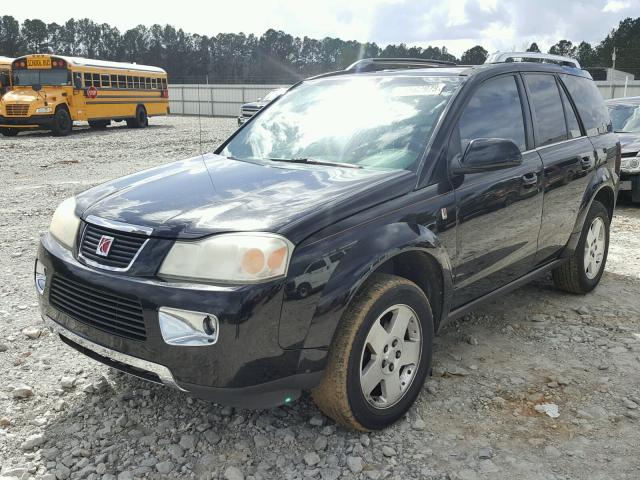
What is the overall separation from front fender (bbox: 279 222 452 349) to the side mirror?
0.66m

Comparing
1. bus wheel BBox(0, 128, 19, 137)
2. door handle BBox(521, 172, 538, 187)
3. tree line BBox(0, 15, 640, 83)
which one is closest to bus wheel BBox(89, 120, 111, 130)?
bus wheel BBox(0, 128, 19, 137)

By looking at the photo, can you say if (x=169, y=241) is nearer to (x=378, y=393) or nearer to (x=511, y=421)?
(x=378, y=393)

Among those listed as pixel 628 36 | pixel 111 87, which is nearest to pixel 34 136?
pixel 111 87

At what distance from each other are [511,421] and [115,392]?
2110 mm

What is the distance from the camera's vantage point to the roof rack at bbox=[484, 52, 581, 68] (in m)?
4.16

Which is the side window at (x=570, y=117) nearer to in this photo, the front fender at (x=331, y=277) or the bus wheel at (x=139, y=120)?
the front fender at (x=331, y=277)

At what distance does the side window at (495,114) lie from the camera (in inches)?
140

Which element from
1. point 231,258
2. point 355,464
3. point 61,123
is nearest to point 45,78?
point 61,123

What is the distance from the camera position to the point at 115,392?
3.35 metres

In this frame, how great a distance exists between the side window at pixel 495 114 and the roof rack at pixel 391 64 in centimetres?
47

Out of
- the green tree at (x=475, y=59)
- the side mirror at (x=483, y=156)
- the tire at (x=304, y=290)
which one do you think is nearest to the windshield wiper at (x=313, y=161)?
the side mirror at (x=483, y=156)

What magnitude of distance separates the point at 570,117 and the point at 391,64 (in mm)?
1401

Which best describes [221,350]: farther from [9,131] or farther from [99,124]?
[99,124]

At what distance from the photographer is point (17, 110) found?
20.8m
